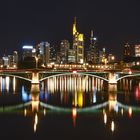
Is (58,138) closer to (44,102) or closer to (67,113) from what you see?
(67,113)

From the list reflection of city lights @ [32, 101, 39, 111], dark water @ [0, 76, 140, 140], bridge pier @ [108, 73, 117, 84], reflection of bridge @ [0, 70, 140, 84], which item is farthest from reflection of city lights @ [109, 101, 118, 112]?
reflection of bridge @ [0, 70, 140, 84]

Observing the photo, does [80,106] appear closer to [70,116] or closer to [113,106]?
[113,106]

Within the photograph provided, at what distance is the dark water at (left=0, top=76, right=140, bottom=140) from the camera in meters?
31.7

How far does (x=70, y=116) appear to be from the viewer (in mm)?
40031

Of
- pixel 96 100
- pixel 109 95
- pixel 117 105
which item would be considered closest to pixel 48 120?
pixel 117 105

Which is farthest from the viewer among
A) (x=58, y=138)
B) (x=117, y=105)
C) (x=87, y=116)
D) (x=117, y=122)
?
(x=117, y=105)

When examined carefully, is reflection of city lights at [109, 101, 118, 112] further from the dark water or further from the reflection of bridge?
the reflection of bridge

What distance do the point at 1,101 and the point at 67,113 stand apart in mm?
12064

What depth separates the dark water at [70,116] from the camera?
31.7 meters

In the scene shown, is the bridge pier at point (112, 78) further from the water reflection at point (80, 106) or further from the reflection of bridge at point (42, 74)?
the water reflection at point (80, 106)

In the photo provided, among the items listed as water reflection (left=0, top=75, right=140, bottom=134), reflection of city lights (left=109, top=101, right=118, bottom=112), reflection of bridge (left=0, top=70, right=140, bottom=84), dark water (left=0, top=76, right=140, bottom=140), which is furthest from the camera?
reflection of bridge (left=0, top=70, right=140, bottom=84)

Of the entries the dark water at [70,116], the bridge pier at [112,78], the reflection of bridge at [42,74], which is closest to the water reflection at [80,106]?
the dark water at [70,116]

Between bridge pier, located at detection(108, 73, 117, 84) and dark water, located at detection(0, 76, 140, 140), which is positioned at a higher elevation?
bridge pier, located at detection(108, 73, 117, 84)

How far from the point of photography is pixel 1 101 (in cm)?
5066
